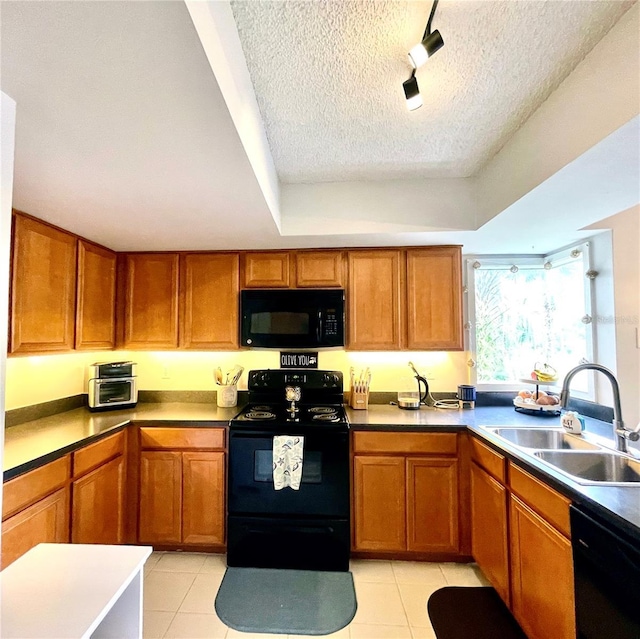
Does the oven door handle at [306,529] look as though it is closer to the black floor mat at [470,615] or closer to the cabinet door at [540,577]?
the black floor mat at [470,615]

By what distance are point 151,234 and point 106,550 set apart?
195 centimetres

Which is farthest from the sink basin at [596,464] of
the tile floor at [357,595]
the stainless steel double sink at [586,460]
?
the tile floor at [357,595]

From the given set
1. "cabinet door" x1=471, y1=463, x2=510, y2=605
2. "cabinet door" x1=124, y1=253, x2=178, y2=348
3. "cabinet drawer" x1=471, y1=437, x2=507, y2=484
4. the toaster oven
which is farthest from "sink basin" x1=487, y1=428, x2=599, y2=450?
the toaster oven

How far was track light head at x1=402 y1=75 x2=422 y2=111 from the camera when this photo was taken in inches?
53.1

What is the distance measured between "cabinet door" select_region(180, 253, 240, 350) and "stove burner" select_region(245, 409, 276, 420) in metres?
0.55

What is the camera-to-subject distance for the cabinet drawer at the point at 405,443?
2.28m

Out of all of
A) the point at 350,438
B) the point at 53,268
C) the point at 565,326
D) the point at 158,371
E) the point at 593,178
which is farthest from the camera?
the point at 158,371

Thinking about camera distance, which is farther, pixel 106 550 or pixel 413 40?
pixel 413 40

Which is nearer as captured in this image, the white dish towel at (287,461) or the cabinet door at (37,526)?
the cabinet door at (37,526)

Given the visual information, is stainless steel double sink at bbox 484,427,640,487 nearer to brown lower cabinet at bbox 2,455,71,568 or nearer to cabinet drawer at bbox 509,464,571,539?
cabinet drawer at bbox 509,464,571,539

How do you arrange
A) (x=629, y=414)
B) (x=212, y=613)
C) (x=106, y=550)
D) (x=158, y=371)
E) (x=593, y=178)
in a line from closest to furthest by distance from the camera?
(x=106, y=550) < (x=593, y=178) < (x=212, y=613) < (x=629, y=414) < (x=158, y=371)

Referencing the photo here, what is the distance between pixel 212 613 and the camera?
72.4 inches

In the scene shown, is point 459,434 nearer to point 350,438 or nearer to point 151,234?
point 350,438

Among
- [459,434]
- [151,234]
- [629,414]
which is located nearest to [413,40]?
[151,234]
